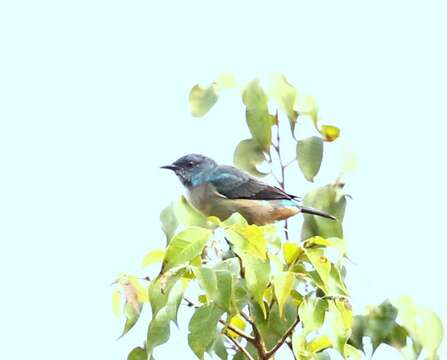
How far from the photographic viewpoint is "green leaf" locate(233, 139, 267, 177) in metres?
4.43

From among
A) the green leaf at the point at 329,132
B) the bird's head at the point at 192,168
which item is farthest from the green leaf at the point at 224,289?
the bird's head at the point at 192,168

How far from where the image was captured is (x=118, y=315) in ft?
12.3

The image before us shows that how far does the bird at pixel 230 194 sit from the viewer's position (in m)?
6.02

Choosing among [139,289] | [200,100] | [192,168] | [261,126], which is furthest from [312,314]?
[192,168]

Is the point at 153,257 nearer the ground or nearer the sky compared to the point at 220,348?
nearer the sky

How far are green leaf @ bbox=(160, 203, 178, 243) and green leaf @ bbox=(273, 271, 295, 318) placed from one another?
2.10ft

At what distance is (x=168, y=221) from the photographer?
420 centimetres

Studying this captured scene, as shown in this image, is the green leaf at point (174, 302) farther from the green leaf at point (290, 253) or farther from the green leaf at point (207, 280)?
the green leaf at point (290, 253)

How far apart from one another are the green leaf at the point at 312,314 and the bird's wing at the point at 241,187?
7.74ft

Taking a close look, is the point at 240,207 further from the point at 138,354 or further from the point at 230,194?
the point at 138,354

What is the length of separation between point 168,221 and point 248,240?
0.65 metres

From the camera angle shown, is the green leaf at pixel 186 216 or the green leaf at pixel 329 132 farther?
the green leaf at pixel 329 132

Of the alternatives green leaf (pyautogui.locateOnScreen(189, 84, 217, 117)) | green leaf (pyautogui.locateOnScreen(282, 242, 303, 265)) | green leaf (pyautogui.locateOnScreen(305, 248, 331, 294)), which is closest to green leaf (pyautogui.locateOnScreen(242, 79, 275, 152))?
green leaf (pyautogui.locateOnScreen(189, 84, 217, 117))

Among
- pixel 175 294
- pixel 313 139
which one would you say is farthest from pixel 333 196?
pixel 175 294
